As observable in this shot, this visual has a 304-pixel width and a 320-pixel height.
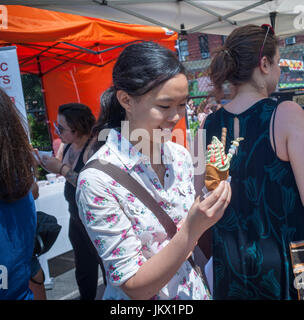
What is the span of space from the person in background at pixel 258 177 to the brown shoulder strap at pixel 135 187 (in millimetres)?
394

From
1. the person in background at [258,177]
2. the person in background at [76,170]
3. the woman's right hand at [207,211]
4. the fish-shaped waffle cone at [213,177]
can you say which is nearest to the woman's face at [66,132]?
the person in background at [76,170]

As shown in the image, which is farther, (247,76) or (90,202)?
(247,76)

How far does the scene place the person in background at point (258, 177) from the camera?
1221 millimetres

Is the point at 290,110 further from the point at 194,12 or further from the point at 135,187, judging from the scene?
the point at 194,12

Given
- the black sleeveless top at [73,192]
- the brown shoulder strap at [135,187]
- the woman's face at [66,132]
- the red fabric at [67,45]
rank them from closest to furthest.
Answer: the brown shoulder strap at [135,187] < the red fabric at [67,45] < the black sleeveless top at [73,192] < the woman's face at [66,132]

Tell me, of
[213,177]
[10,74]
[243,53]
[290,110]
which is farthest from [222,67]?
[10,74]

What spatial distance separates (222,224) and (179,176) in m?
0.32

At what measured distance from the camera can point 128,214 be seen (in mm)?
1043

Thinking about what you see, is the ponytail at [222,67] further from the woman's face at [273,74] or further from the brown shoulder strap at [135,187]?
the brown shoulder strap at [135,187]

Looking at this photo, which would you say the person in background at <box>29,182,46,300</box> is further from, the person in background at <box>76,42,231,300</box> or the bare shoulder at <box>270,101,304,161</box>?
the bare shoulder at <box>270,101,304,161</box>

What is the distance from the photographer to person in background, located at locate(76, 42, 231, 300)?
3.15 feet

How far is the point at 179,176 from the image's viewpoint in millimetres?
1299
